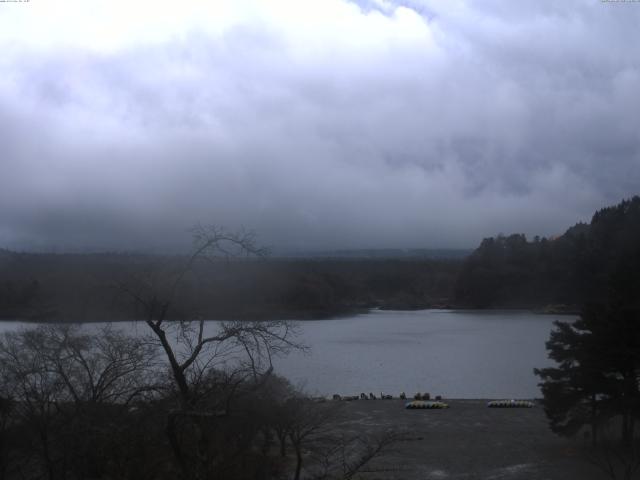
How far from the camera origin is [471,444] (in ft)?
76.0

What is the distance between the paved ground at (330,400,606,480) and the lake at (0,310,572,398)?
12.8 feet

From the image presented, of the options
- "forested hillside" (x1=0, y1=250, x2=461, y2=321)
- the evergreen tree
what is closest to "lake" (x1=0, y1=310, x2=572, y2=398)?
"forested hillside" (x1=0, y1=250, x2=461, y2=321)

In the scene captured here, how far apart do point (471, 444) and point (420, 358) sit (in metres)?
29.2

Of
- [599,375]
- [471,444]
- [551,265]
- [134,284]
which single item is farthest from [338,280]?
[134,284]

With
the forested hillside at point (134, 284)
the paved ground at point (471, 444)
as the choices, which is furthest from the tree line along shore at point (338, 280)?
the paved ground at point (471, 444)

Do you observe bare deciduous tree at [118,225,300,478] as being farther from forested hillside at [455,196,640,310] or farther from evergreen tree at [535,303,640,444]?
forested hillside at [455,196,640,310]

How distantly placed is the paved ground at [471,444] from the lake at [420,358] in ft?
12.8

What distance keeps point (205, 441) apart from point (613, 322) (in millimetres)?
17270

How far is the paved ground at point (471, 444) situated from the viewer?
1850 cm

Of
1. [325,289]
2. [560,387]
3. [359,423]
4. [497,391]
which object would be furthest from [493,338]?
[560,387]

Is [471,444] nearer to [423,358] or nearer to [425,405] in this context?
[425,405]

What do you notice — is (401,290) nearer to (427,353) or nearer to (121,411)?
(427,353)

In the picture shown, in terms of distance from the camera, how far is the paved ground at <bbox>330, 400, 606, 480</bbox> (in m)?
18.5

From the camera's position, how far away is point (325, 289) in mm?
67500
